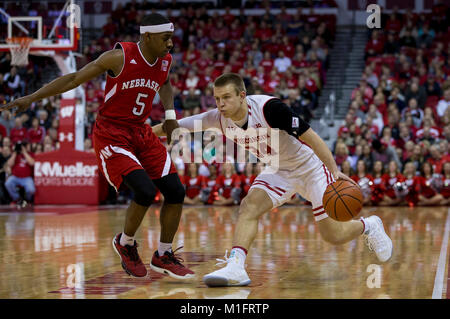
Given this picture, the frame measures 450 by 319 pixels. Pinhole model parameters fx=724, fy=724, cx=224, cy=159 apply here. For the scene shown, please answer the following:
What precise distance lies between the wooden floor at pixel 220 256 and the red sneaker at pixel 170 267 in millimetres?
72

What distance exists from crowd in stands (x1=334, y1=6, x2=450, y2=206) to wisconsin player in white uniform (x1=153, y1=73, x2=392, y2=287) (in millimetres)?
8449

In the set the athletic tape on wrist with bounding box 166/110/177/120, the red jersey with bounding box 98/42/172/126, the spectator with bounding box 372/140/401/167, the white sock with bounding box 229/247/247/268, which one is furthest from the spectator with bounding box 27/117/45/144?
the white sock with bounding box 229/247/247/268

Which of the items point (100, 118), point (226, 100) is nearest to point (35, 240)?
point (100, 118)

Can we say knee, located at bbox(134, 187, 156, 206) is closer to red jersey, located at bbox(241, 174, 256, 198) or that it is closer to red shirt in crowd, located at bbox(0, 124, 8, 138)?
red jersey, located at bbox(241, 174, 256, 198)

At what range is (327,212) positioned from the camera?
5.75 m

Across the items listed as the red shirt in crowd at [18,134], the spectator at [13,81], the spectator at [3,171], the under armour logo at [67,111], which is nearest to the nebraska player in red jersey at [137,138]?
the under armour logo at [67,111]

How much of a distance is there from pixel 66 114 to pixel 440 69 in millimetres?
9146

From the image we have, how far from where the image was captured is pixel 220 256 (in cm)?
702

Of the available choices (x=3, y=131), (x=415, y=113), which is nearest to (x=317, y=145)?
(x=415, y=113)

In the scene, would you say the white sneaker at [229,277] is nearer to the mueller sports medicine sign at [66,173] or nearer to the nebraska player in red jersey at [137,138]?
the nebraska player in red jersey at [137,138]

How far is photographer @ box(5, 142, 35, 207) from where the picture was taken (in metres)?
15.7

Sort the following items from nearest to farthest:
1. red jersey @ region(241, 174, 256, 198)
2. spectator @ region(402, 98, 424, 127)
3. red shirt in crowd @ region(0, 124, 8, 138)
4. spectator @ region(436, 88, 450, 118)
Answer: red jersey @ region(241, 174, 256, 198), spectator @ region(402, 98, 424, 127), spectator @ region(436, 88, 450, 118), red shirt in crowd @ region(0, 124, 8, 138)

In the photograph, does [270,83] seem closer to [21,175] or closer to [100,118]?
[21,175]

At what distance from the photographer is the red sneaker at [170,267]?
549 centimetres
